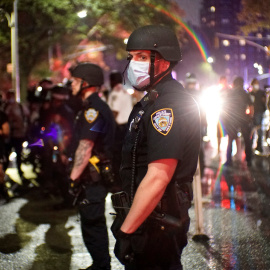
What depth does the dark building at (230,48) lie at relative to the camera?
120706 millimetres

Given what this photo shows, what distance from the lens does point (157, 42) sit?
2.83 m

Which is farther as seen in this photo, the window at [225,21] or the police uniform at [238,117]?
the window at [225,21]

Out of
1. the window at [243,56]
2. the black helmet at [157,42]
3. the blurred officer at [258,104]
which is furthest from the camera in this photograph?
the window at [243,56]

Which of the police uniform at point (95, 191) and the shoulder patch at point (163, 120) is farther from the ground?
the shoulder patch at point (163, 120)

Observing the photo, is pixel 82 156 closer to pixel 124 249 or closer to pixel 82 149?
pixel 82 149

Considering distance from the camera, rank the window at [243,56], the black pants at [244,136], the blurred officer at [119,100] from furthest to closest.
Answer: the window at [243,56]
the black pants at [244,136]
the blurred officer at [119,100]

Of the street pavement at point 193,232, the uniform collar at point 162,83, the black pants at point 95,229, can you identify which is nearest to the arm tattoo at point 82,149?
the black pants at point 95,229

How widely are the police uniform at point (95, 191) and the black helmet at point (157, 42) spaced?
1.97 metres

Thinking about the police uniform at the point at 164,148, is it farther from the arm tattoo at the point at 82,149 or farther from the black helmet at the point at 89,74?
the black helmet at the point at 89,74

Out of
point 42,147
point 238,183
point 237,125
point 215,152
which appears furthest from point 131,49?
point 215,152

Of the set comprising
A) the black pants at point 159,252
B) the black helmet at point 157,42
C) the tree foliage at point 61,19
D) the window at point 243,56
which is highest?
the window at point 243,56

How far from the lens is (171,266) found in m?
2.80

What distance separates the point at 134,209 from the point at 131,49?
905 millimetres

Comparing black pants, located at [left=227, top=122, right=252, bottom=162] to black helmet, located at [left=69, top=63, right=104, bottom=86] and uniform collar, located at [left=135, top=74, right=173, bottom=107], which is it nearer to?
black helmet, located at [left=69, top=63, right=104, bottom=86]
